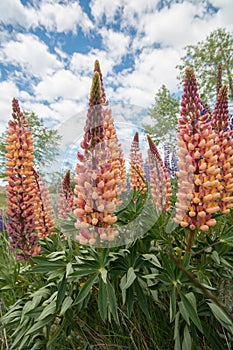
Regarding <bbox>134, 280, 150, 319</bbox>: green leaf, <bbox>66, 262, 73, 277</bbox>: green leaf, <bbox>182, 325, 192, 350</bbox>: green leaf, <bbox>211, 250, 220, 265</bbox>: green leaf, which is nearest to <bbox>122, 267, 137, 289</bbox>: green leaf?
<bbox>134, 280, 150, 319</bbox>: green leaf

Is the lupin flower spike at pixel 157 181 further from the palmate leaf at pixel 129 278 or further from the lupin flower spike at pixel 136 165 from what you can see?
the palmate leaf at pixel 129 278

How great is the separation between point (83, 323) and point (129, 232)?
2.35 feet

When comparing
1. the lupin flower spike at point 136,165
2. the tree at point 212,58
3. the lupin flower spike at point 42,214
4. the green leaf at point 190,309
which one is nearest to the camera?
the green leaf at point 190,309

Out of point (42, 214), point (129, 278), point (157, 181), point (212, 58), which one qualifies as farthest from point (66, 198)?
point (212, 58)

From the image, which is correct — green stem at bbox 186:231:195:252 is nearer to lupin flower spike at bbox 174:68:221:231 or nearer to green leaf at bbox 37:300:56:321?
lupin flower spike at bbox 174:68:221:231

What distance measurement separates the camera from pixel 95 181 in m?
1.53

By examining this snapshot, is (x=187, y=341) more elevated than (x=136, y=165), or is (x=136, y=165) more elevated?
(x=136, y=165)

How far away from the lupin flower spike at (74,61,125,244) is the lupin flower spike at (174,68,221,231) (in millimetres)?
479

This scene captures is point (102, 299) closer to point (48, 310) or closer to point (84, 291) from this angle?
point (84, 291)

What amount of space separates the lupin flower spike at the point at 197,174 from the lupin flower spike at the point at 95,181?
48 centimetres

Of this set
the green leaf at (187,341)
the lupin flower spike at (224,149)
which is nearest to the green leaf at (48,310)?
the green leaf at (187,341)

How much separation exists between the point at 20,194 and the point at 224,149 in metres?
1.83

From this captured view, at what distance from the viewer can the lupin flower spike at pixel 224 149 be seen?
6.70ft

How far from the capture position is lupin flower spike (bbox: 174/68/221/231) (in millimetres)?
1635
